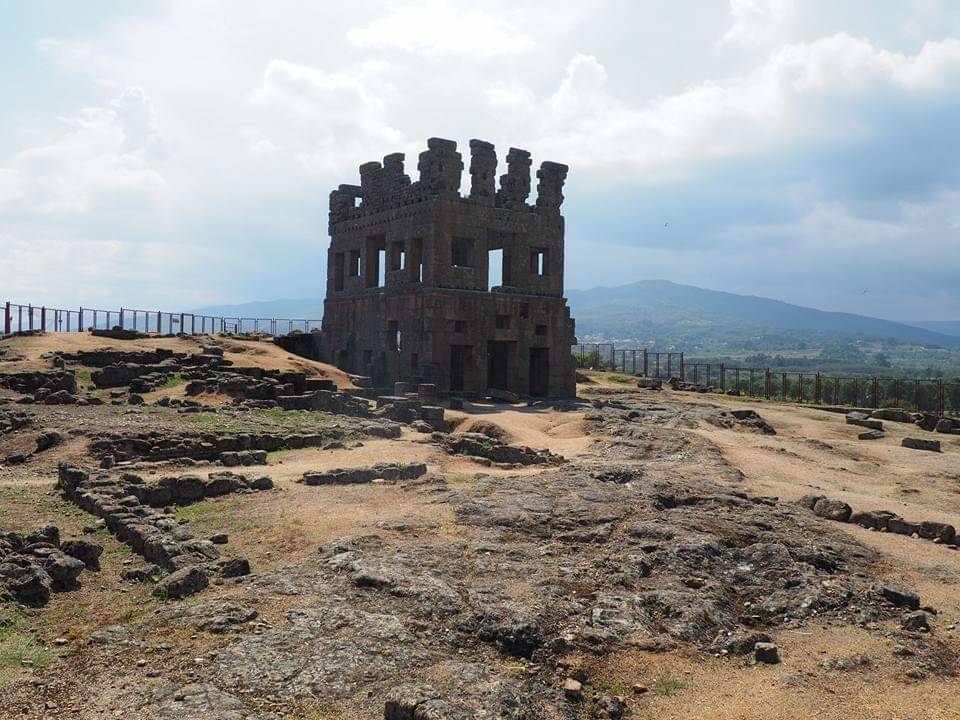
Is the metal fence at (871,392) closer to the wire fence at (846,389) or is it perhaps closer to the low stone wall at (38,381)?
the wire fence at (846,389)

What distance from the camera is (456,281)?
121 ft

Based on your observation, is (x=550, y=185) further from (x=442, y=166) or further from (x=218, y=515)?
(x=218, y=515)

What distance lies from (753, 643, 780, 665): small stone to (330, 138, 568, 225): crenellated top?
97.8 feet

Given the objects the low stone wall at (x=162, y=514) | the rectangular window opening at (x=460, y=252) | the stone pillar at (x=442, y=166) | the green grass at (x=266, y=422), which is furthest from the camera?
the rectangular window opening at (x=460, y=252)

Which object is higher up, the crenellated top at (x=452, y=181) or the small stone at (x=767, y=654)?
the crenellated top at (x=452, y=181)

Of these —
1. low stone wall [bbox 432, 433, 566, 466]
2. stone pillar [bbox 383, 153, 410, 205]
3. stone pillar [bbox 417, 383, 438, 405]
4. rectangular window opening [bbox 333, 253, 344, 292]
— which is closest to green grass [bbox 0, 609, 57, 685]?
low stone wall [bbox 432, 433, 566, 466]

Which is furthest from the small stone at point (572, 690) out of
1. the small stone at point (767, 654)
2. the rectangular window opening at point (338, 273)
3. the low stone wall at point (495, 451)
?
the rectangular window opening at point (338, 273)

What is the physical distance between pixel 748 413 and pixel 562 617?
2540cm

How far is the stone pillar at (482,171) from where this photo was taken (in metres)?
37.5

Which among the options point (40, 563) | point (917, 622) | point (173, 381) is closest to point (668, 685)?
point (917, 622)

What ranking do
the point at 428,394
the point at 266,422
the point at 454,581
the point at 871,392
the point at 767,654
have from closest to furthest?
1. the point at 767,654
2. the point at 454,581
3. the point at 266,422
4. the point at 428,394
5. the point at 871,392

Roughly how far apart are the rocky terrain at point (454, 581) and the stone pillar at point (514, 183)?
19.7m

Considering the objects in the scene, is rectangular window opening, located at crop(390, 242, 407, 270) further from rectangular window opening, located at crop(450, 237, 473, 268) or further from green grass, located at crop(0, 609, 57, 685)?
green grass, located at crop(0, 609, 57, 685)

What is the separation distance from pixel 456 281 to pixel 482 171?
17.8ft
